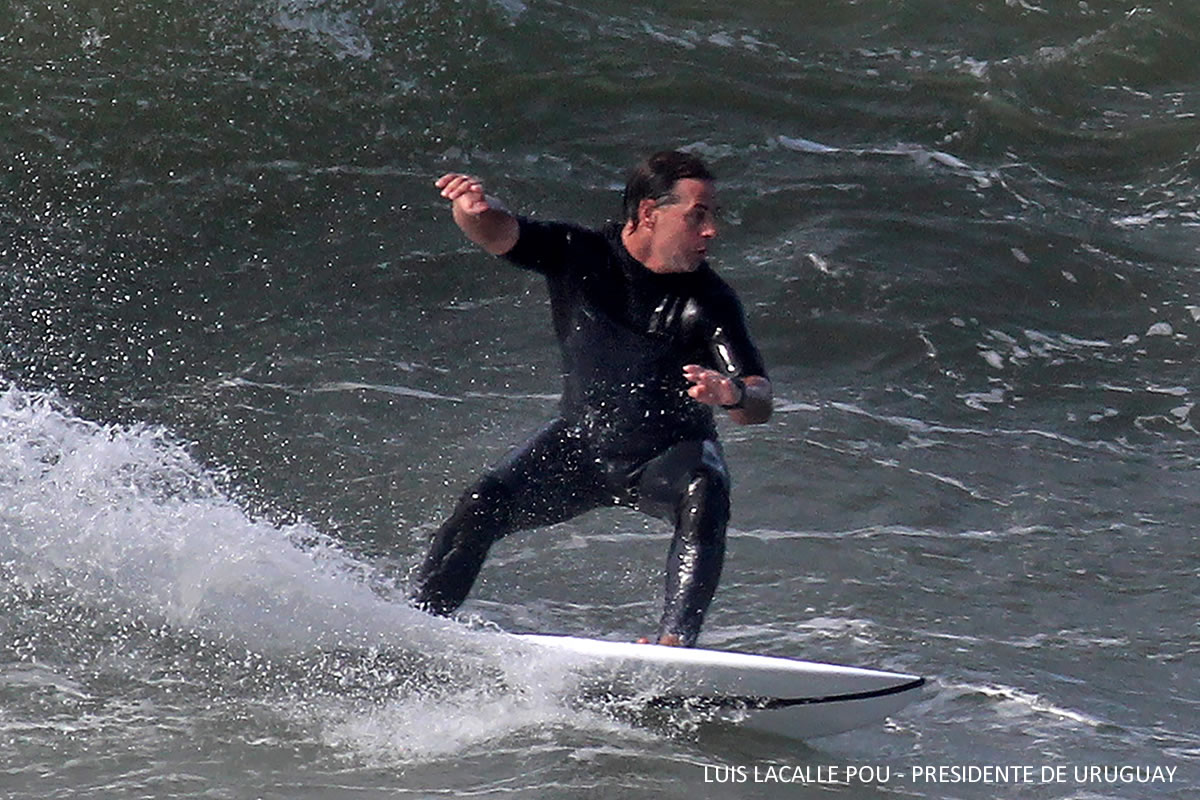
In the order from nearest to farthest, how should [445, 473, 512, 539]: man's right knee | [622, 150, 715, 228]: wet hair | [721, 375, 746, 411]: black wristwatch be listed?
1. [721, 375, 746, 411]: black wristwatch
2. [622, 150, 715, 228]: wet hair
3. [445, 473, 512, 539]: man's right knee

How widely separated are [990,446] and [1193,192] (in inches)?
165

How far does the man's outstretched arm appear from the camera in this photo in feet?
16.5

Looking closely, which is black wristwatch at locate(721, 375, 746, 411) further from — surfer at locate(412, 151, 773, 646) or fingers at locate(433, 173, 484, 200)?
fingers at locate(433, 173, 484, 200)

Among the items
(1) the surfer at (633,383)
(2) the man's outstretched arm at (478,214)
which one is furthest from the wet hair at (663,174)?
(2) the man's outstretched arm at (478,214)

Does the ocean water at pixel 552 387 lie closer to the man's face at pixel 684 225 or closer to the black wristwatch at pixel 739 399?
the black wristwatch at pixel 739 399

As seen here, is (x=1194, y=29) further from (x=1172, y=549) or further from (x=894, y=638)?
(x=894, y=638)

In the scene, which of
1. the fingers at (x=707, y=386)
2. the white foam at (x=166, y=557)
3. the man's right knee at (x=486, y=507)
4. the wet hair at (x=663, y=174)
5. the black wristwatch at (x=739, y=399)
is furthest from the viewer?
the white foam at (x=166, y=557)

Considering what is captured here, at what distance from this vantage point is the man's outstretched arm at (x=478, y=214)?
5027 millimetres

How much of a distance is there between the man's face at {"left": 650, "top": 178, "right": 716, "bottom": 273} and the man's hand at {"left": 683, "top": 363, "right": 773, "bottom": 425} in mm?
439

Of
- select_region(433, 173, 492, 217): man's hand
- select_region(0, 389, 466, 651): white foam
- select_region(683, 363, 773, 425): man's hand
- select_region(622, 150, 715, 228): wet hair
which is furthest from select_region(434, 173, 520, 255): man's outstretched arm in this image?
select_region(0, 389, 466, 651): white foam

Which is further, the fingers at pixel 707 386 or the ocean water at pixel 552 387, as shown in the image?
the ocean water at pixel 552 387

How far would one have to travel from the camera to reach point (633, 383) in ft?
17.0

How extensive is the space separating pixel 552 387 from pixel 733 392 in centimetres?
408

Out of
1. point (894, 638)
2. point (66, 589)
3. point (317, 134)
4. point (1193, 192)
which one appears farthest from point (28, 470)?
point (1193, 192)
